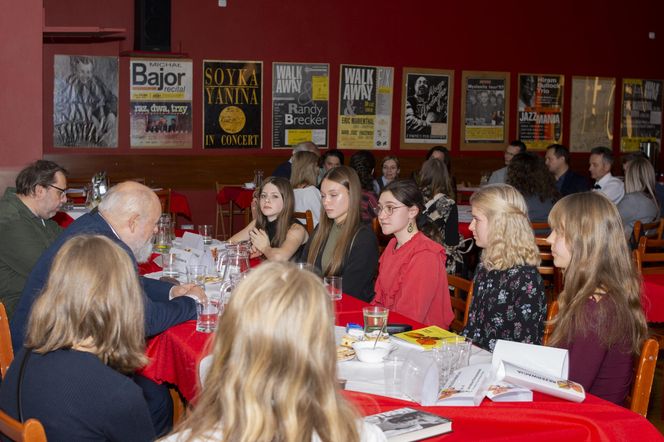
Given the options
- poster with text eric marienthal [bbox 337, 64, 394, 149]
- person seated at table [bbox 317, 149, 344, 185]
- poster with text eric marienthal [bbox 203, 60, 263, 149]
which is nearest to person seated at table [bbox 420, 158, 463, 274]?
person seated at table [bbox 317, 149, 344, 185]

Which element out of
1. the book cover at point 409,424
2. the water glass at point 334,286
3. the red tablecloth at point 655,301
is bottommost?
the red tablecloth at point 655,301

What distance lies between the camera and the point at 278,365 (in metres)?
1.50

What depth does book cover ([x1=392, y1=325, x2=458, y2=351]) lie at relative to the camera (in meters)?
2.91

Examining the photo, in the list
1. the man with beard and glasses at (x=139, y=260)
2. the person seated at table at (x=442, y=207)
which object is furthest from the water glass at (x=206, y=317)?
the person seated at table at (x=442, y=207)

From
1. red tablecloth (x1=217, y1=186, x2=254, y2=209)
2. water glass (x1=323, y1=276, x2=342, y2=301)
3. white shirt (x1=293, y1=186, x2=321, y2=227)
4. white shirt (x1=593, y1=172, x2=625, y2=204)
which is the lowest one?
water glass (x1=323, y1=276, x2=342, y2=301)

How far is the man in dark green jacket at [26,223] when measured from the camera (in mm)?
4309

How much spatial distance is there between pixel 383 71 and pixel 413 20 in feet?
2.74

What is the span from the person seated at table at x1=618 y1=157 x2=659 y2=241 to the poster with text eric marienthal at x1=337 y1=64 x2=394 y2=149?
15.3 feet

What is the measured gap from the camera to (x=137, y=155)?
33.5 ft

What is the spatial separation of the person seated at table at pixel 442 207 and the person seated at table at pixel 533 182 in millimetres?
948

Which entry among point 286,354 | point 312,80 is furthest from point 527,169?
point 286,354

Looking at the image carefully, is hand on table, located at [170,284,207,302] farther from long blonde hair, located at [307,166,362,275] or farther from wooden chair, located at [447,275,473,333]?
wooden chair, located at [447,275,473,333]

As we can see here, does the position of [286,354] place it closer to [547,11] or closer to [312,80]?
[312,80]

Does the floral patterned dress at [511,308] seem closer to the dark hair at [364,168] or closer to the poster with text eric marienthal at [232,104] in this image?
the dark hair at [364,168]
